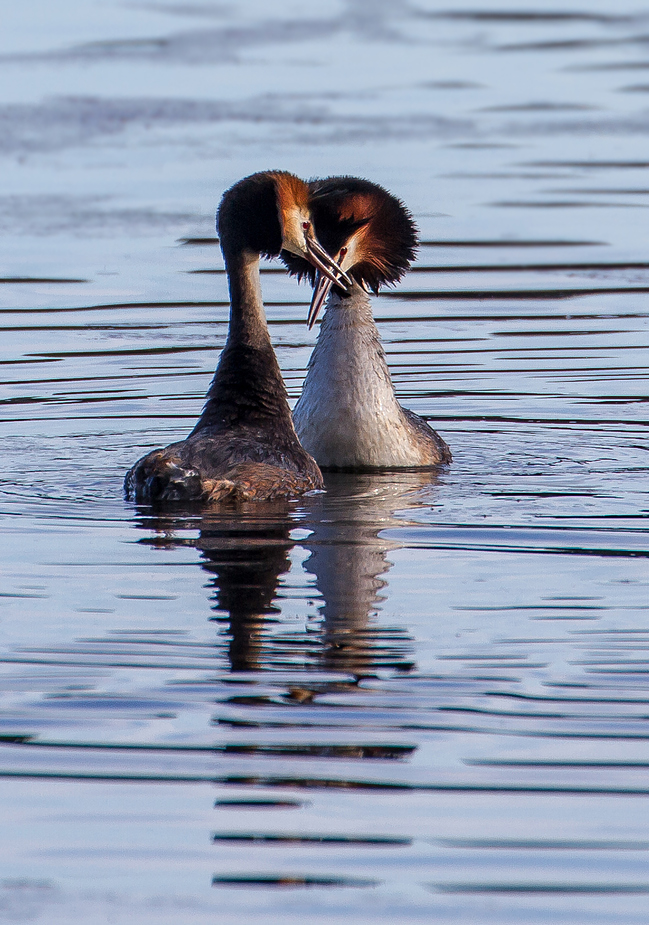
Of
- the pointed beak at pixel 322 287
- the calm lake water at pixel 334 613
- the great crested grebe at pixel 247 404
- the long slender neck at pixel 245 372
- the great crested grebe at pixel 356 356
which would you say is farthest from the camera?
the great crested grebe at pixel 356 356

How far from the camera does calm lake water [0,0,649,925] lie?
4.98m

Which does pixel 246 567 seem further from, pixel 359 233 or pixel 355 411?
pixel 359 233

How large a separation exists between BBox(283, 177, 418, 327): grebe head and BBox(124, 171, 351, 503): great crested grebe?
0.33m

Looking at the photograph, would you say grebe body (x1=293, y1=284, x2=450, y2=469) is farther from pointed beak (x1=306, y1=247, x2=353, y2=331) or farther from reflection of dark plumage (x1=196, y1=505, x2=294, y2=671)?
reflection of dark plumage (x1=196, y1=505, x2=294, y2=671)

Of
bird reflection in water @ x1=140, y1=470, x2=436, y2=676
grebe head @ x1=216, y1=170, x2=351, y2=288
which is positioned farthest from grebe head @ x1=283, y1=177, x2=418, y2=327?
bird reflection in water @ x1=140, y1=470, x2=436, y2=676

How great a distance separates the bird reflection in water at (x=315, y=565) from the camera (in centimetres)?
656

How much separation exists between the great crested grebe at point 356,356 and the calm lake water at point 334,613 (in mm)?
403

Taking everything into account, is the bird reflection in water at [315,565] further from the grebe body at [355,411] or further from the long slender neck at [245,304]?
the long slender neck at [245,304]

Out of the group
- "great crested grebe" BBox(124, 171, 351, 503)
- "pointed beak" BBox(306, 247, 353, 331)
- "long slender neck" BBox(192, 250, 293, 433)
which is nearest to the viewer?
"great crested grebe" BBox(124, 171, 351, 503)

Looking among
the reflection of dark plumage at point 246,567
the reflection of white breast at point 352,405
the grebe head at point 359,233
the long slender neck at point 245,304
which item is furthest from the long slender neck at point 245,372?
the reflection of white breast at point 352,405

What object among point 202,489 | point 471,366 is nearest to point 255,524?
point 202,489

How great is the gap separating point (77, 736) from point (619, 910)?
74.1 inches

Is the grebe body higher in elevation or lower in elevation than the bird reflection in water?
higher

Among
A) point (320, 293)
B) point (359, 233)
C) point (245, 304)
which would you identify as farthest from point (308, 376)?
point (245, 304)
